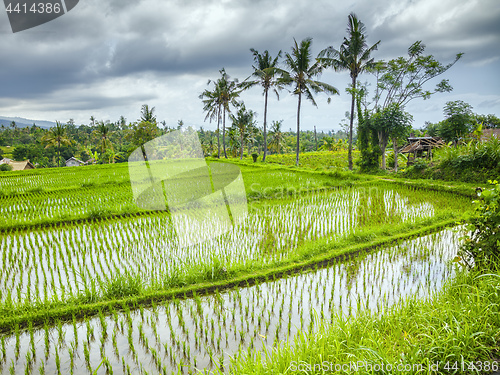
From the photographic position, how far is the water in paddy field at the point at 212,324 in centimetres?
229

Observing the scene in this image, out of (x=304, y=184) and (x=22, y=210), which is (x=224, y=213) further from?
(x=22, y=210)

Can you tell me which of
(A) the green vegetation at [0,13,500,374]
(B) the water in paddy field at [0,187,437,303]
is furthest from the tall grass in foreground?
(B) the water in paddy field at [0,187,437,303]

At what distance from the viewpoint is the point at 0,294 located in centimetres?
314

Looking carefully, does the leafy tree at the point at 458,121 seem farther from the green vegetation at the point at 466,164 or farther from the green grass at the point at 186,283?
the green grass at the point at 186,283

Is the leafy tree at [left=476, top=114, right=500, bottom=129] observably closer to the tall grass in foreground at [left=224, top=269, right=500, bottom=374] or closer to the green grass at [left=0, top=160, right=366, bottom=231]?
the green grass at [left=0, top=160, right=366, bottom=231]

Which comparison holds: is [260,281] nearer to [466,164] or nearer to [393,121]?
[466,164]

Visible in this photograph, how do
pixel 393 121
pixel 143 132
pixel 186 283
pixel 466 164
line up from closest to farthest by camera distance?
pixel 186 283, pixel 466 164, pixel 393 121, pixel 143 132

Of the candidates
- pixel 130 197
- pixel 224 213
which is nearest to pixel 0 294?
pixel 224 213

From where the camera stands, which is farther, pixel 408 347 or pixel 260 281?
pixel 260 281

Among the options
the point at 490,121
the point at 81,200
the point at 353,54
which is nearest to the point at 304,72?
the point at 353,54

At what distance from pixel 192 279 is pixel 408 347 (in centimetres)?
239

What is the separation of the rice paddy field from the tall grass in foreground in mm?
153

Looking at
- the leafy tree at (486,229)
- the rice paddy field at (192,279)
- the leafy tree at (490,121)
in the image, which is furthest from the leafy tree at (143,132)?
the leafy tree at (490,121)

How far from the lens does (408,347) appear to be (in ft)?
5.97
